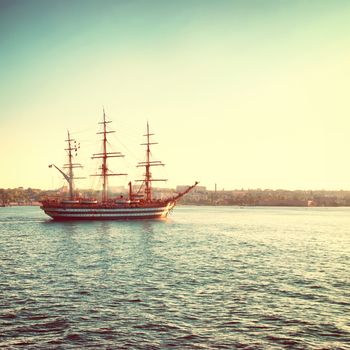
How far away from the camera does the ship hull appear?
304 feet

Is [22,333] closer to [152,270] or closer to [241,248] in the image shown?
[152,270]

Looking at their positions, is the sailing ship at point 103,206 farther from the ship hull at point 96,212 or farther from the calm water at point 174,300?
the calm water at point 174,300

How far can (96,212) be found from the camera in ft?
306

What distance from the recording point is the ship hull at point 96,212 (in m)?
92.6

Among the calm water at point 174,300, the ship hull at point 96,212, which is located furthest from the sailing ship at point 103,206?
the calm water at point 174,300

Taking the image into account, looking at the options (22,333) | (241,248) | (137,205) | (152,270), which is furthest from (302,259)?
(137,205)

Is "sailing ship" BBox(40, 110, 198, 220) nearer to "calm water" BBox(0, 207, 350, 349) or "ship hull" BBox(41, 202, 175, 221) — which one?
"ship hull" BBox(41, 202, 175, 221)

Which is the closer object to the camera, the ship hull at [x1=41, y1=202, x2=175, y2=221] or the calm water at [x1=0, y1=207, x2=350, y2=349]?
the calm water at [x1=0, y1=207, x2=350, y2=349]

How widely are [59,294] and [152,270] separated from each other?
946 cm

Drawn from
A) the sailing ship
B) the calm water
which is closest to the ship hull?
the sailing ship

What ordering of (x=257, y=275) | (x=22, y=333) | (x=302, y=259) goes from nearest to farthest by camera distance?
1. (x=22, y=333)
2. (x=257, y=275)
3. (x=302, y=259)

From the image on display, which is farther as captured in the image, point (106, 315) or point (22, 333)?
point (106, 315)

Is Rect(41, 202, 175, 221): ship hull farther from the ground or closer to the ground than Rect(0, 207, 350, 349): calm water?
farther from the ground

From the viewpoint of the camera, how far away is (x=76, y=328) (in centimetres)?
1919
